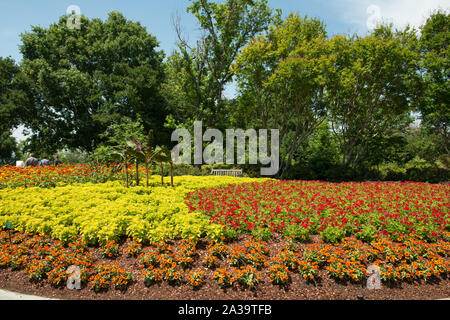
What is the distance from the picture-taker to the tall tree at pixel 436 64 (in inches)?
531

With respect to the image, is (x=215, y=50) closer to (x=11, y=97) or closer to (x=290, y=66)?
(x=290, y=66)

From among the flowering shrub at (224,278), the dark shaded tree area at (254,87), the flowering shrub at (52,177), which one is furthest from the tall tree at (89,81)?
the flowering shrub at (224,278)

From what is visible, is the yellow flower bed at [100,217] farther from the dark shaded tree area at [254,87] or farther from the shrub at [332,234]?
the dark shaded tree area at [254,87]

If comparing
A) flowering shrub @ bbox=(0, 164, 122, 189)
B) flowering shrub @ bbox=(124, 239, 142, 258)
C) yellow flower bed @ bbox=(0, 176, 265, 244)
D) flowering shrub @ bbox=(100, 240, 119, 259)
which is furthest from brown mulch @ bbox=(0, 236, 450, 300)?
flowering shrub @ bbox=(0, 164, 122, 189)

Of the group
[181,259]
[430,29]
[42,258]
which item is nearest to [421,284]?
[181,259]

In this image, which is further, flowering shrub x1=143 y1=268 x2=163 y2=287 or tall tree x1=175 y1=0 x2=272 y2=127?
tall tree x1=175 y1=0 x2=272 y2=127

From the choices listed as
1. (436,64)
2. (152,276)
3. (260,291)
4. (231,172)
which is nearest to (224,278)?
(260,291)

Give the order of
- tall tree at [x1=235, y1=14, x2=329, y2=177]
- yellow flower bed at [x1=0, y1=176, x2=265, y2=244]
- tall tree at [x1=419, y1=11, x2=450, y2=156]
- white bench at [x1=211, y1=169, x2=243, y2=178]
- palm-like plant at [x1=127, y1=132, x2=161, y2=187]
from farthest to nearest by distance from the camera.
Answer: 1. white bench at [x1=211, y1=169, x2=243, y2=178]
2. tall tree at [x1=419, y1=11, x2=450, y2=156]
3. tall tree at [x1=235, y1=14, x2=329, y2=177]
4. palm-like plant at [x1=127, y1=132, x2=161, y2=187]
5. yellow flower bed at [x1=0, y1=176, x2=265, y2=244]

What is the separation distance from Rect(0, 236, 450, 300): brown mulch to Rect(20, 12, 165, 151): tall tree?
17.8 meters

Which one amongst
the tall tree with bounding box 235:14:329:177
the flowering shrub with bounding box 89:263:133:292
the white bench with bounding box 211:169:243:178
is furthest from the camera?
the white bench with bounding box 211:169:243:178

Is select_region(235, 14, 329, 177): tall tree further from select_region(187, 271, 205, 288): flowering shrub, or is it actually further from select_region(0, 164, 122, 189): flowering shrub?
select_region(187, 271, 205, 288): flowering shrub

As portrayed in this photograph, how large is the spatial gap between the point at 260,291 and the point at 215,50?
1698cm

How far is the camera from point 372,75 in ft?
45.1

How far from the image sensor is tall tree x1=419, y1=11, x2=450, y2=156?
13.5 metres
